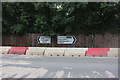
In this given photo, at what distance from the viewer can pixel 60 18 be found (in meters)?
18.6

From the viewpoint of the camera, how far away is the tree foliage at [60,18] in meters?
18.6

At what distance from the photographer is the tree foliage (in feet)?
61.2

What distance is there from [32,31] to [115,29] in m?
8.79

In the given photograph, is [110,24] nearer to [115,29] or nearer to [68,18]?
[115,29]

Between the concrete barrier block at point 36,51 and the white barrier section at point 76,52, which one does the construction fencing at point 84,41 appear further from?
the white barrier section at point 76,52

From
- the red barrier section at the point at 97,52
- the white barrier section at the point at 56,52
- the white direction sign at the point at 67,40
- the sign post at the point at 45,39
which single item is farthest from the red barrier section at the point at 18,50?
the white direction sign at the point at 67,40

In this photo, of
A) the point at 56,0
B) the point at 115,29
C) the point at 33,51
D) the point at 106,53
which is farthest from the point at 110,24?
the point at 33,51

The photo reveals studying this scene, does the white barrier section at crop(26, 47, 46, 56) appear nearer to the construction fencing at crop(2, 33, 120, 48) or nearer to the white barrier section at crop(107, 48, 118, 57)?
the white barrier section at crop(107, 48, 118, 57)

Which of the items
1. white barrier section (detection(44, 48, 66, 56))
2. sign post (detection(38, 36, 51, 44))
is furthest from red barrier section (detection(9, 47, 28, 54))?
sign post (detection(38, 36, 51, 44))

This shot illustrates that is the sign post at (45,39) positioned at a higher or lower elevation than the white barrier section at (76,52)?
higher

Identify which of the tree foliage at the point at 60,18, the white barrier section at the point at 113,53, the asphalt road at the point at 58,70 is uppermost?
the tree foliage at the point at 60,18

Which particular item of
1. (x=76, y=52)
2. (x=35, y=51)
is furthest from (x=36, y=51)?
(x=76, y=52)

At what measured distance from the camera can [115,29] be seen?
62.8 ft

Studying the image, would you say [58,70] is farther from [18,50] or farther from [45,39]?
[45,39]
